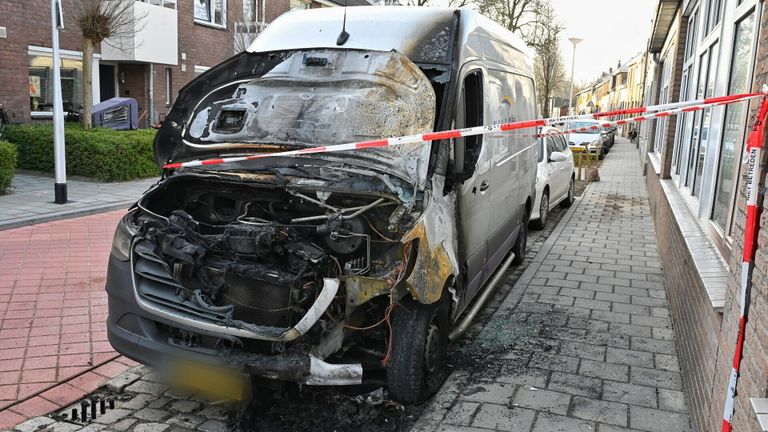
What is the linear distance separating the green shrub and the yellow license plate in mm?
8541

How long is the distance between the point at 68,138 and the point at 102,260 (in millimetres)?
6508

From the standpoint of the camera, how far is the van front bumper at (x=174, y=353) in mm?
3361

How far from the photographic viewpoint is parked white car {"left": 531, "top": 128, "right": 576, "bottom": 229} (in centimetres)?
982

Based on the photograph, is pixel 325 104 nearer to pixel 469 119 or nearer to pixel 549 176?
pixel 469 119

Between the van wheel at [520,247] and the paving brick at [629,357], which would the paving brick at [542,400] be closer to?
the paving brick at [629,357]

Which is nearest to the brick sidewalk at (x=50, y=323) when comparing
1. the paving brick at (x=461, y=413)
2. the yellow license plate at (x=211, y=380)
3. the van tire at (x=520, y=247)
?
the yellow license plate at (x=211, y=380)

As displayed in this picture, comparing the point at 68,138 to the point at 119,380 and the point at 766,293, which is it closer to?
the point at 119,380

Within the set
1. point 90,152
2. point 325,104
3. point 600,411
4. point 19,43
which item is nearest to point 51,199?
point 90,152

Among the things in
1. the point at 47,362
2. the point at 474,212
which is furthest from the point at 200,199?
the point at 474,212

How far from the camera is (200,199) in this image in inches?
165

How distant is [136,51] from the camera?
60.1 feet

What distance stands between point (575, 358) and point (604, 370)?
0.26 m

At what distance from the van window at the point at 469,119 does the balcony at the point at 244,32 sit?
18.7 metres

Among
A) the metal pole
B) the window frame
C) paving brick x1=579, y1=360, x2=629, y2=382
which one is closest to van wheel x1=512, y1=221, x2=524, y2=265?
paving brick x1=579, y1=360, x2=629, y2=382
